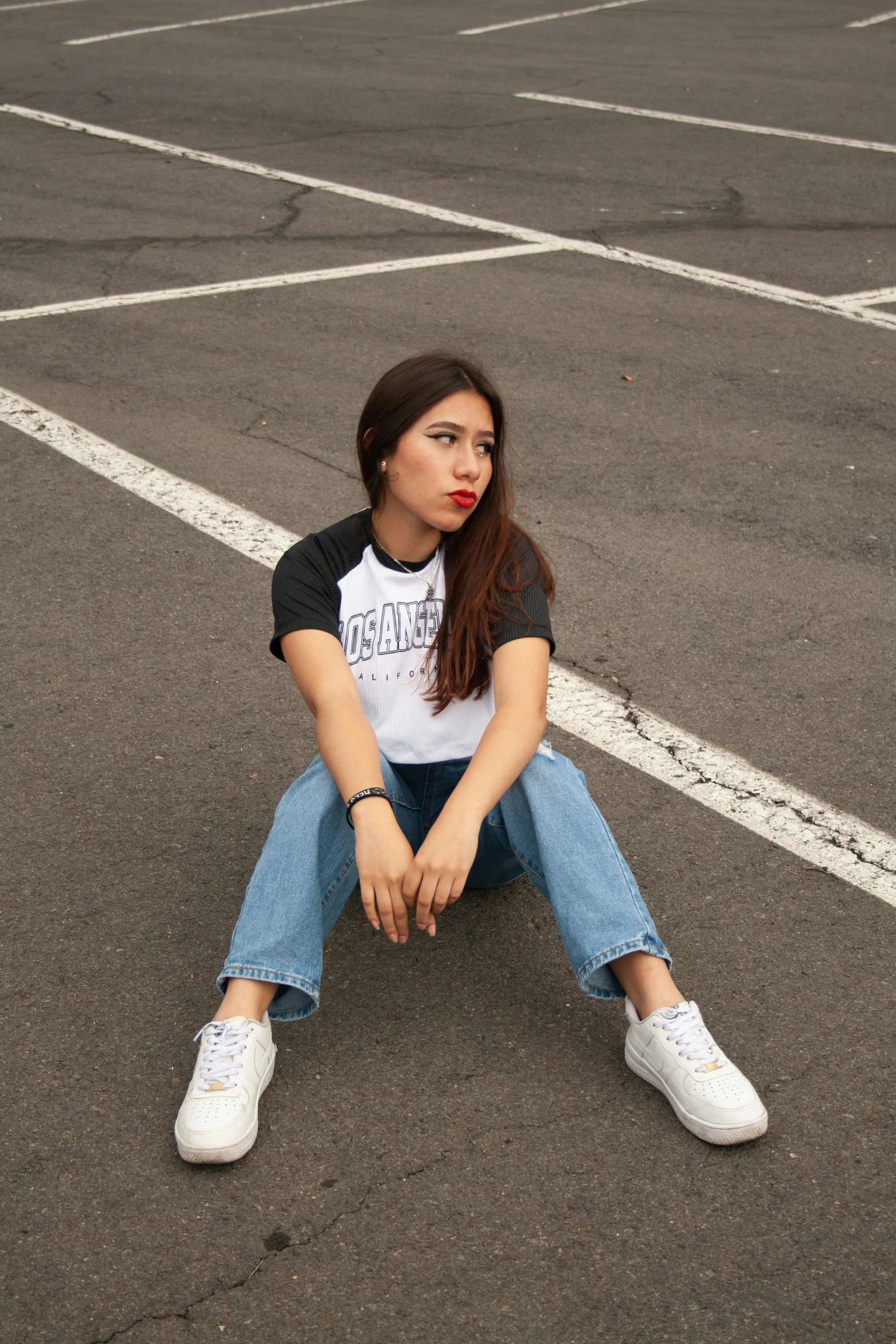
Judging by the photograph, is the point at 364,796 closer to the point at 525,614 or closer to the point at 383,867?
the point at 383,867

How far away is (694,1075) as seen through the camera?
2717mm

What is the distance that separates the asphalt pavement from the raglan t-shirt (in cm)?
52

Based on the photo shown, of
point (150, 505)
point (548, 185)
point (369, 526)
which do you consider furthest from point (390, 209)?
point (369, 526)

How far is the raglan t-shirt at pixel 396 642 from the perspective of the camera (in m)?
3.13

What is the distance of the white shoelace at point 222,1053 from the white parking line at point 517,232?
624 centimetres

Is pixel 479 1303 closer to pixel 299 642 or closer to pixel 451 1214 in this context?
pixel 451 1214

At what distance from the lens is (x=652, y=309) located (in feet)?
25.6

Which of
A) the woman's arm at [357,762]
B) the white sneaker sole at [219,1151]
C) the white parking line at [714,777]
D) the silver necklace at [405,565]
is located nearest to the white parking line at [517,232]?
the white parking line at [714,777]

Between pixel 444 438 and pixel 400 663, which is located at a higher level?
pixel 444 438

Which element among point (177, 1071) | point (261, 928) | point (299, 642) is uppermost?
point (299, 642)

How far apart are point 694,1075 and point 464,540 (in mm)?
1302

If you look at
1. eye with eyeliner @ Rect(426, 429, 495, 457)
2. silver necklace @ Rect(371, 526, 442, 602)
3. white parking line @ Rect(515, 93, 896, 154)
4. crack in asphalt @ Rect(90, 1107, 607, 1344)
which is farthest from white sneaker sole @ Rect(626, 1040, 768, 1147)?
white parking line @ Rect(515, 93, 896, 154)

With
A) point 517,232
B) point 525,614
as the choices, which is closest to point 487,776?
point 525,614

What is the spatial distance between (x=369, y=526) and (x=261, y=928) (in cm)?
101
